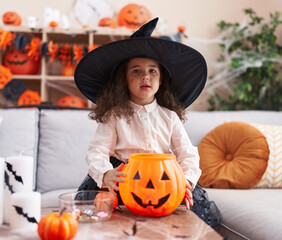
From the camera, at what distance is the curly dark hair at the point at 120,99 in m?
1.24

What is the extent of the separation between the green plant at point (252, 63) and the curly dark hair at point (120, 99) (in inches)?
71.6

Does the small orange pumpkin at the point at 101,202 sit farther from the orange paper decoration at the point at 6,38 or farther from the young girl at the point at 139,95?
the orange paper decoration at the point at 6,38

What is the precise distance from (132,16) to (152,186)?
2.53 metres

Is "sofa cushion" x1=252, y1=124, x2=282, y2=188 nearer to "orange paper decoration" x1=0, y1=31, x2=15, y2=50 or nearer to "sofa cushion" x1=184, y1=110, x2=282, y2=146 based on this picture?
"sofa cushion" x1=184, y1=110, x2=282, y2=146

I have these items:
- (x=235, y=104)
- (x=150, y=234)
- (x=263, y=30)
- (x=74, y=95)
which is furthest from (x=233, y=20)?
(x=150, y=234)

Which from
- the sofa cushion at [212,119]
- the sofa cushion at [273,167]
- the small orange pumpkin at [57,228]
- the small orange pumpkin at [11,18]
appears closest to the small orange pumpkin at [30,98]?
the small orange pumpkin at [11,18]

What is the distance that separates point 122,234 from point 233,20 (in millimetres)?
3157

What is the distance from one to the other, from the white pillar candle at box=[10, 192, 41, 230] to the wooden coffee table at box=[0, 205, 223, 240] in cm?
3

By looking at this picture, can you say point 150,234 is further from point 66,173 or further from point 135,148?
point 66,173

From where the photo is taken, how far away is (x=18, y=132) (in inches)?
69.6

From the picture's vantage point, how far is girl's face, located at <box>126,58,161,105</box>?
120 centimetres

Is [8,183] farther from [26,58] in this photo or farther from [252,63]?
[252,63]

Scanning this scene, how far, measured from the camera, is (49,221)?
0.69 m

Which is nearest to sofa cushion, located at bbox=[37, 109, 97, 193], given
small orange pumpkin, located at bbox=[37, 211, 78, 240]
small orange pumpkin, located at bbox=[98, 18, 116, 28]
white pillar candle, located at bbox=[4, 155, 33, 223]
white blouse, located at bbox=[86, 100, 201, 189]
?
white blouse, located at bbox=[86, 100, 201, 189]
